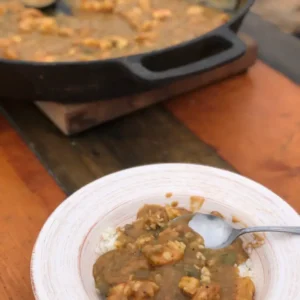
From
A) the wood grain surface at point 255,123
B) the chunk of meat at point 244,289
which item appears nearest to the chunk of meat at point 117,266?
the chunk of meat at point 244,289

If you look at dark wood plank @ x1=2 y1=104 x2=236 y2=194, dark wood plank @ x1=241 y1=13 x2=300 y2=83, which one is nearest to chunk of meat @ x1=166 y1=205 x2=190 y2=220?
dark wood plank @ x1=2 y1=104 x2=236 y2=194

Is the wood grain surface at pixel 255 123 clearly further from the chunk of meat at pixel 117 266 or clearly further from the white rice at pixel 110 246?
the chunk of meat at pixel 117 266

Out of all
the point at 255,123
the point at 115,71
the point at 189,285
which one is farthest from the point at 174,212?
the point at 255,123

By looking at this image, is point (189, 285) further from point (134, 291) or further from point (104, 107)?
point (104, 107)

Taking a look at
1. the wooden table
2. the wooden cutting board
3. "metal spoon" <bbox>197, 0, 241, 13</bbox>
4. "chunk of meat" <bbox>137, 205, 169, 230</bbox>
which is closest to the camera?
"chunk of meat" <bbox>137, 205, 169, 230</bbox>

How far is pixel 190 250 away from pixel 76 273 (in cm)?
16

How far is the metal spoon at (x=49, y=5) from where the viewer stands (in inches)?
49.3

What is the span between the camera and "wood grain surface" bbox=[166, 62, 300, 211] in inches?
37.9

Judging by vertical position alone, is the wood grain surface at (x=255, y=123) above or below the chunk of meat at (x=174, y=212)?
below

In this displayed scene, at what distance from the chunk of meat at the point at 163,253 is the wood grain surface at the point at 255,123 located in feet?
0.97

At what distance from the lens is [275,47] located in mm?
1332

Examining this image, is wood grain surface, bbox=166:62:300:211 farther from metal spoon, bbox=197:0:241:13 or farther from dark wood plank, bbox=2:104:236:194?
metal spoon, bbox=197:0:241:13

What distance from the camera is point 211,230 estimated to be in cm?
73

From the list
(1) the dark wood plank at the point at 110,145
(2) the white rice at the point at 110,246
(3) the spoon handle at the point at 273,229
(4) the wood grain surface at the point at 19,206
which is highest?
(3) the spoon handle at the point at 273,229
